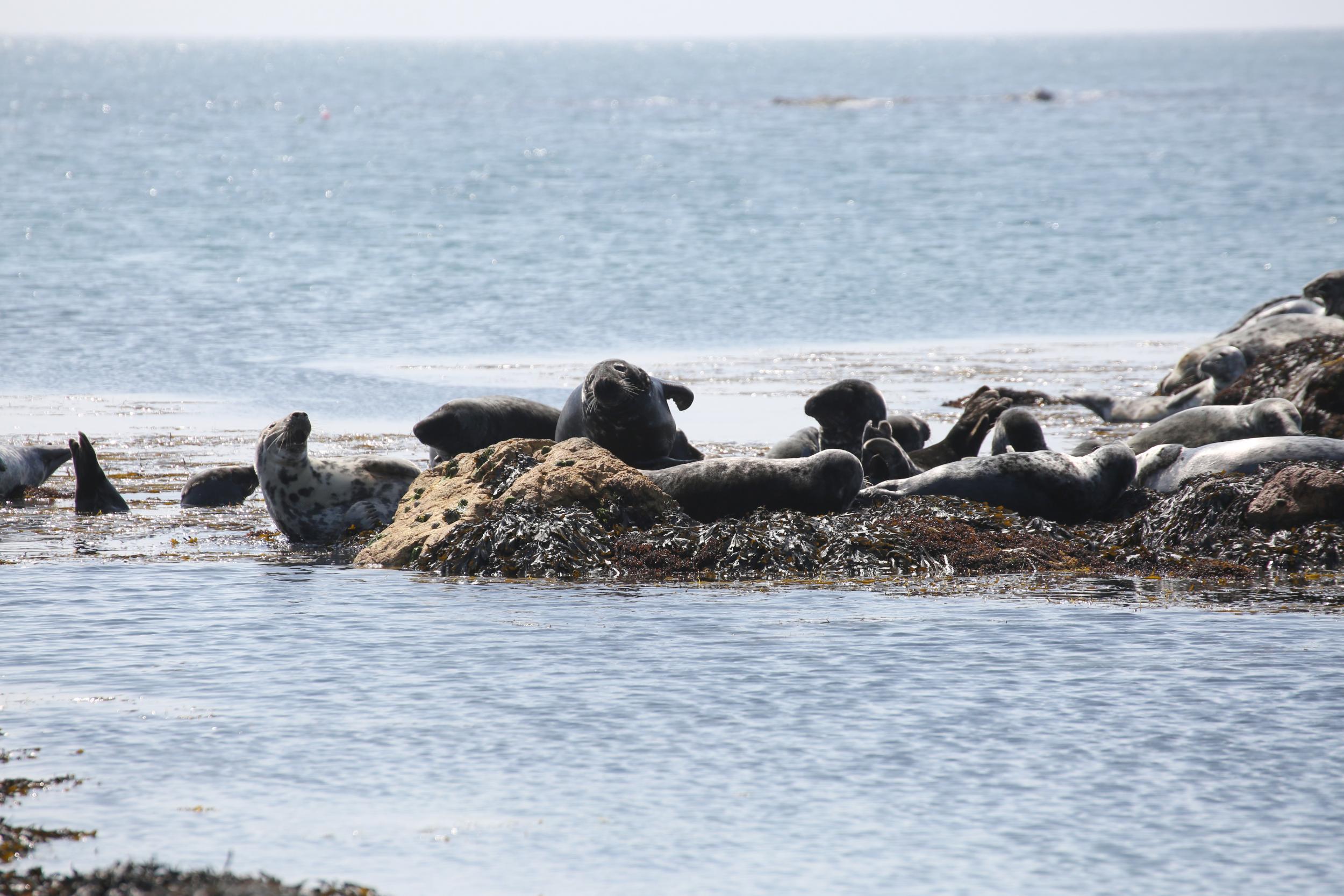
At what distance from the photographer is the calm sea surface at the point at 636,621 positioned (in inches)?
163

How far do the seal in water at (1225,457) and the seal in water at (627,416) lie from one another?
2637 mm

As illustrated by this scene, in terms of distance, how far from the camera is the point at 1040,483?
8.45 meters

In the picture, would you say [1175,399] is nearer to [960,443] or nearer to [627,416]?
[960,443]

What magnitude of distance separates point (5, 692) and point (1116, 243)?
2717 cm

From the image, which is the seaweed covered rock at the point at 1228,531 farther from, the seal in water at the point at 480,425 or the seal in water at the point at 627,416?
the seal in water at the point at 480,425

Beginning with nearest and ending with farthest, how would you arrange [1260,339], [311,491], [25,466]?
[311,491] → [25,466] → [1260,339]

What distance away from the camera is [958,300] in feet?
76.7

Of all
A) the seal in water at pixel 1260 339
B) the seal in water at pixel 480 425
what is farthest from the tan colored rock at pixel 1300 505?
the seal in water at pixel 1260 339

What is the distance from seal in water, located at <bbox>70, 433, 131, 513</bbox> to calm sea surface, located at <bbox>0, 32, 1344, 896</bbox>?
177 millimetres

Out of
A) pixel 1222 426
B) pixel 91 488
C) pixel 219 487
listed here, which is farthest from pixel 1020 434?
pixel 91 488

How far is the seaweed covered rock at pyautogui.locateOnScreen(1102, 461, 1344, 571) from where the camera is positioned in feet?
24.5

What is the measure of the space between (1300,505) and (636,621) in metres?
3.42

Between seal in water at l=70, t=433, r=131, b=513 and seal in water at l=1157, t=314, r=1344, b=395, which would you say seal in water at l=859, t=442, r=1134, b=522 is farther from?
seal in water at l=1157, t=314, r=1344, b=395

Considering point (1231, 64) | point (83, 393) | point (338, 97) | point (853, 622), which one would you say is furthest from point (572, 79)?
point (853, 622)
